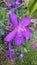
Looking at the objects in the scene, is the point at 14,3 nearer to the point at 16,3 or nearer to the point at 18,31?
the point at 16,3

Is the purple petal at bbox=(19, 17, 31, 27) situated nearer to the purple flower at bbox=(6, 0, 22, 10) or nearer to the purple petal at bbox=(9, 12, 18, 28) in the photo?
the purple petal at bbox=(9, 12, 18, 28)

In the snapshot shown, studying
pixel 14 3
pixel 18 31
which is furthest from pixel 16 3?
pixel 18 31

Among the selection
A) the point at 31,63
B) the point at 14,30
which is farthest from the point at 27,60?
the point at 14,30

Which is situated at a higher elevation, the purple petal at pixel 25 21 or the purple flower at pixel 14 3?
the purple petal at pixel 25 21

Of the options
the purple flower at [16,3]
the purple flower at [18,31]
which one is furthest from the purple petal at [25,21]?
the purple flower at [16,3]

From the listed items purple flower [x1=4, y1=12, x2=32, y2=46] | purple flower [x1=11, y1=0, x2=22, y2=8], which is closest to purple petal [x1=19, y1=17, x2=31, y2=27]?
purple flower [x1=4, y1=12, x2=32, y2=46]

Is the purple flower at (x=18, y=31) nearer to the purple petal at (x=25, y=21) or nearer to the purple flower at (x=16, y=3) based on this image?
the purple petal at (x=25, y=21)

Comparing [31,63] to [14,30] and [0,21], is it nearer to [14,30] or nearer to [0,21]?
[0,21]

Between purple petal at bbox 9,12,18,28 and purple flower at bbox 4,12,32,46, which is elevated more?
purple petal at bbox 9,12,18,28

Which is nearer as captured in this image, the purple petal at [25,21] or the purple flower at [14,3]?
the purple petal at [25,21]
